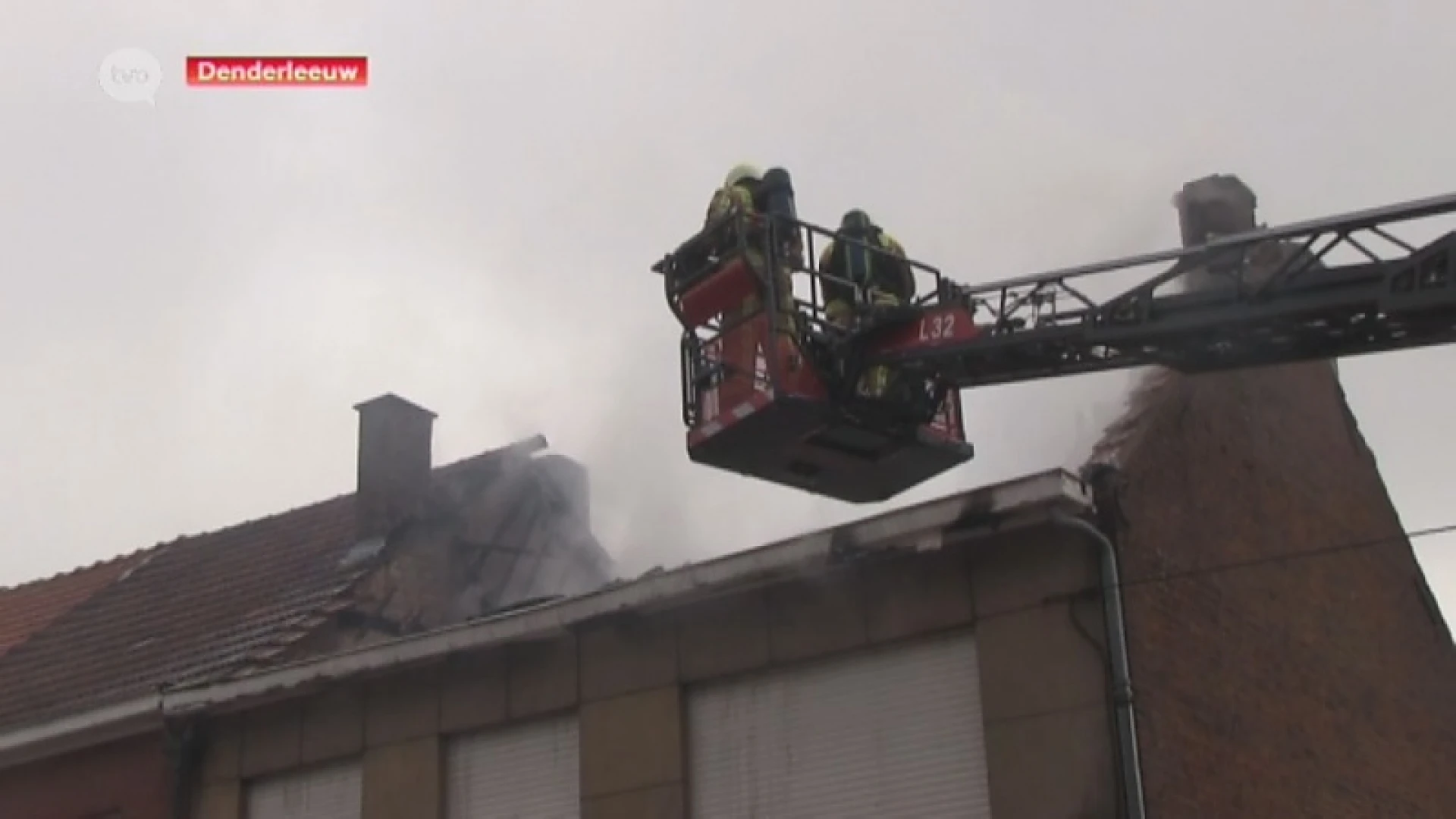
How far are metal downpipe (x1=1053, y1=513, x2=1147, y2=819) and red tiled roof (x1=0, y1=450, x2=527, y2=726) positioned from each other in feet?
26.8

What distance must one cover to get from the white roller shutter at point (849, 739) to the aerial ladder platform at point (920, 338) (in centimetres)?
139

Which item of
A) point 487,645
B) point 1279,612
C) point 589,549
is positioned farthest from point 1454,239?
point 589,549

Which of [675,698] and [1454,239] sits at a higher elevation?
[1454,239]

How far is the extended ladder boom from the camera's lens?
9.91m

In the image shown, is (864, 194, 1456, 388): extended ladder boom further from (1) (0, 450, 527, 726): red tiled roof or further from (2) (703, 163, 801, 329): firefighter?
(1) (0, 450, 527, 726): red tiled roof

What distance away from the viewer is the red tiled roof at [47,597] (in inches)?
795

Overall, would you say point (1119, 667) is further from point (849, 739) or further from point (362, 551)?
point (362, 551)

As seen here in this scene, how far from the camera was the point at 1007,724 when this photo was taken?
11.0m

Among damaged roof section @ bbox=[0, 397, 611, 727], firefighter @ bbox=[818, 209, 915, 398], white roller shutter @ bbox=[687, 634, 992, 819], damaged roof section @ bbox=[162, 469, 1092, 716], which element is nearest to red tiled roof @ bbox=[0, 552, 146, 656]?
damaged roof section @ bbox=[0, 397, 611, 727]

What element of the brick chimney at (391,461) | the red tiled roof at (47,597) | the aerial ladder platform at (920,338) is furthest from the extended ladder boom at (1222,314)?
the red tiled roof at (47,597)

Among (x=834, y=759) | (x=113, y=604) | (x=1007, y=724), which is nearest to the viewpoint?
(x=1007, y=724)

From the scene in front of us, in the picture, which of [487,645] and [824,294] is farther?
[487,645]

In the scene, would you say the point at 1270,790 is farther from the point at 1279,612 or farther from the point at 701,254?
the point at 701,254

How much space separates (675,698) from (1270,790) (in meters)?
4.07
